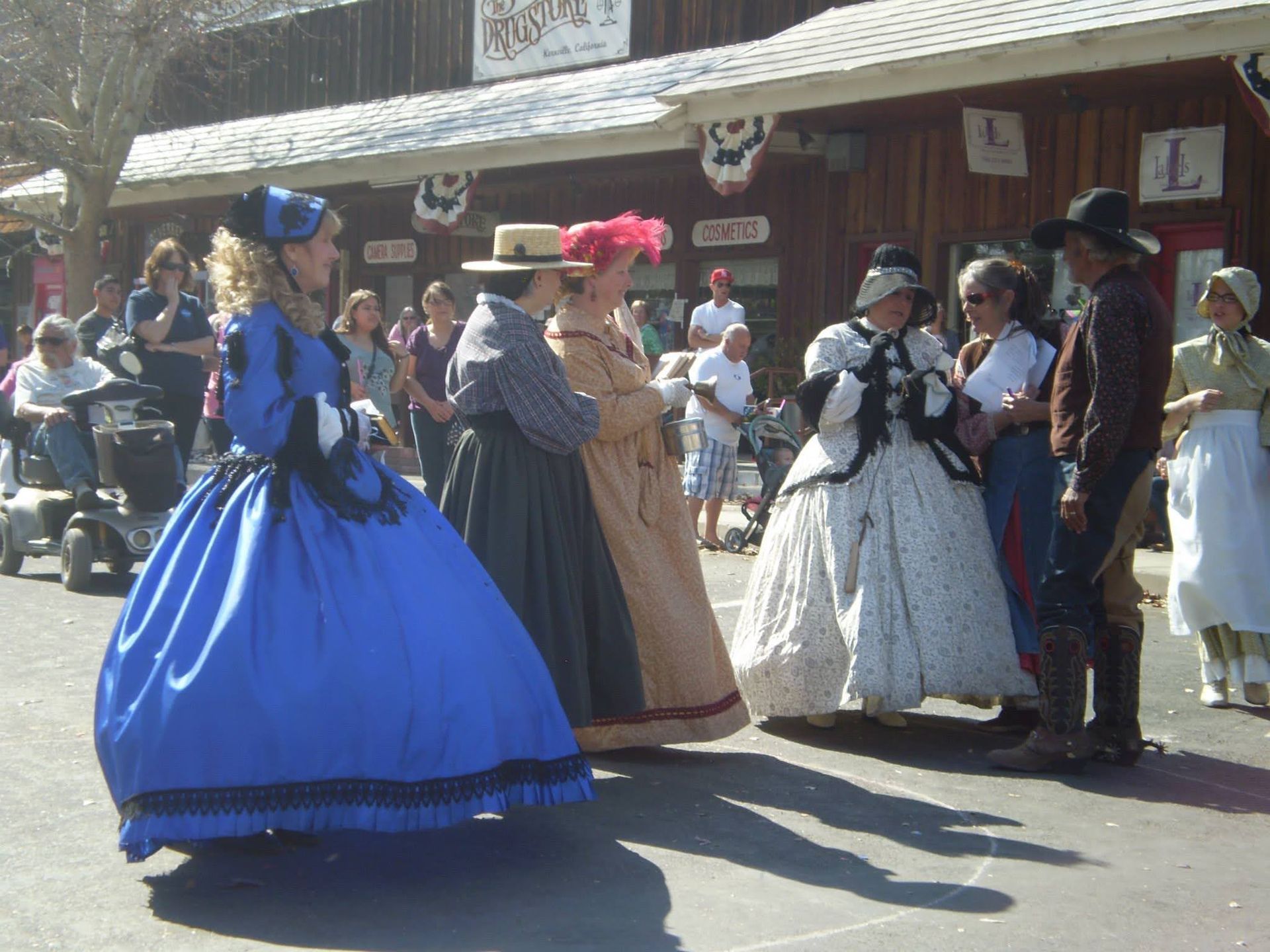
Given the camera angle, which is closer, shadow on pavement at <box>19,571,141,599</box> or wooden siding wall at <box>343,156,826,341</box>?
shadow on pavement at <box>19,571,141,599</box>

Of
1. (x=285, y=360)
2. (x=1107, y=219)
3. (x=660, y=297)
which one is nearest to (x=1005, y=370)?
(x=1107, y=219)

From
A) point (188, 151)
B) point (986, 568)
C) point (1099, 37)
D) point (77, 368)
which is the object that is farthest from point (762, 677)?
point (188, 151)

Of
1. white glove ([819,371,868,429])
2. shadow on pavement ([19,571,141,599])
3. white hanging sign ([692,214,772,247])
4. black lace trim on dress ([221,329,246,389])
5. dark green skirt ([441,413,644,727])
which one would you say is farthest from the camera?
white hanging sign ([692,214,772,247])

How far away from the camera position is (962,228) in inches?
560

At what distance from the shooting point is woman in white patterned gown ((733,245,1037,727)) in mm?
5750

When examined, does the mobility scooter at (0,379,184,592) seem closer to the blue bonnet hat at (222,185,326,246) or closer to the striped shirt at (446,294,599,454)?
the striped shirt at (446,294,599,454)

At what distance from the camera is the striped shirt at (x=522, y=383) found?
17.0ft

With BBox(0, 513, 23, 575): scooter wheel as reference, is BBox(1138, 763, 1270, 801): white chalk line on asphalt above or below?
below

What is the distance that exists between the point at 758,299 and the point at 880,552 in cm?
1104

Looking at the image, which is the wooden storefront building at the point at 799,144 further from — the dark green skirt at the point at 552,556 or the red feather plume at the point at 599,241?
the dark green skirt at the point at 552,556

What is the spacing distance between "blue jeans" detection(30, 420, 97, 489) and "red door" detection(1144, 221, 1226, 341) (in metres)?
8.02

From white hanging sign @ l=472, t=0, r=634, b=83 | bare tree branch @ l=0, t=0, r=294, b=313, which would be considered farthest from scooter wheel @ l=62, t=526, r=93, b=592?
bare tree branch @ l=0, t=0, r=294, b=313

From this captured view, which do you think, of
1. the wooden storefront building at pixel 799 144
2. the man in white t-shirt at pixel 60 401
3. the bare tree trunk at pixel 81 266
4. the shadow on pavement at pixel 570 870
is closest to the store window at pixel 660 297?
the wooden storefront building at pixel 799 144

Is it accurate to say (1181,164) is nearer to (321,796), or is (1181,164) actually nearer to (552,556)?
(552,556)
